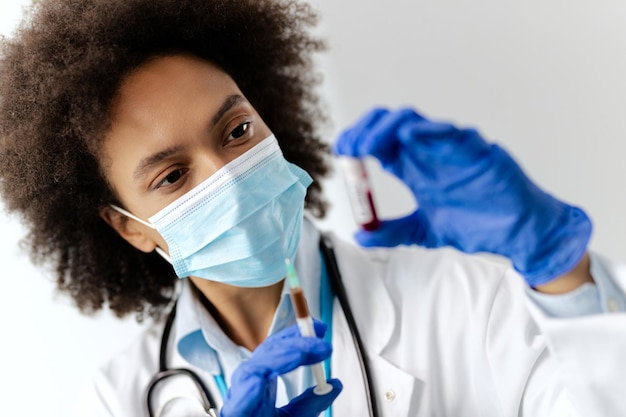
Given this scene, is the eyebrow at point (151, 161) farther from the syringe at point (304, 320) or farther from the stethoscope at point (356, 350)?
the stethoscope at point (356, 350)

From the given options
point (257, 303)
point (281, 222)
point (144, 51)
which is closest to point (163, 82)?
point (144, 51)

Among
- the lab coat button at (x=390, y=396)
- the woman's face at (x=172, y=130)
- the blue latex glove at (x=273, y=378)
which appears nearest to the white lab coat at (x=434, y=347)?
the lab coat button at (x=390, y=396)

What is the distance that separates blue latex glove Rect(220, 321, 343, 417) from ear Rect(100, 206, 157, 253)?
434 mm

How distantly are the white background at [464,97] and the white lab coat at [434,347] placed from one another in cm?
21

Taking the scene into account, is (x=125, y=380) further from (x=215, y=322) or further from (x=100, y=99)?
(x=100, y=99)

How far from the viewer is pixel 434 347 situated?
143 centimetres

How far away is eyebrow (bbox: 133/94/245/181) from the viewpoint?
130cm

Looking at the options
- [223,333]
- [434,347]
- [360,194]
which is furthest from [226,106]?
[434,347]

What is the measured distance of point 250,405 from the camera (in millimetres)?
1185

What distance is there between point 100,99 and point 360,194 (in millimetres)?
559

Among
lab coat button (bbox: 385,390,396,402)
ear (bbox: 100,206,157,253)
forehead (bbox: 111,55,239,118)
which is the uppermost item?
forehead (bbox: 111,55,239,118)

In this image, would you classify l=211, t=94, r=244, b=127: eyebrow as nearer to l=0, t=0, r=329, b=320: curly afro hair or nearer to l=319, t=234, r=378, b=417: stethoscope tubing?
l=0, t=0, r=329, b=320: curly afro hair

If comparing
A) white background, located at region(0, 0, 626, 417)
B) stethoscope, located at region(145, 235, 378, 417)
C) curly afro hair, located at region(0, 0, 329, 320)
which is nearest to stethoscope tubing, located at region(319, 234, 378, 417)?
stethoscope, located at region(145, 235, 378, 417)

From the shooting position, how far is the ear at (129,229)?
151 cm
